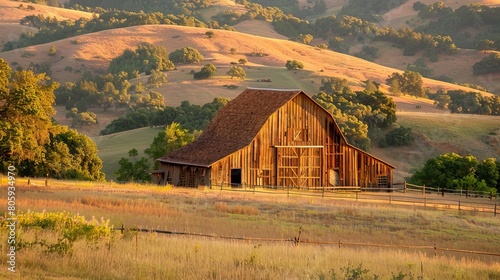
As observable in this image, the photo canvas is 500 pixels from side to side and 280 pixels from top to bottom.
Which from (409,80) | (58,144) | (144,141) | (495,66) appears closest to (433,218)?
(58,144)

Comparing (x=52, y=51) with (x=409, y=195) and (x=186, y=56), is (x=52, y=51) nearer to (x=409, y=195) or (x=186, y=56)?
(x=186, y=56)

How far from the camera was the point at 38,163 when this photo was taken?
5519 centimetres

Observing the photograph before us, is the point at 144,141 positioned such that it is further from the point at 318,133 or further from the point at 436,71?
the point at 436,71

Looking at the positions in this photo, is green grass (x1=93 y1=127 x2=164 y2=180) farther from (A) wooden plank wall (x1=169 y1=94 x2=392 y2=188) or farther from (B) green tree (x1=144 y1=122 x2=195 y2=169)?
(A) wooden plank wall (x1=169 y1=94 x2=392 y2=188)

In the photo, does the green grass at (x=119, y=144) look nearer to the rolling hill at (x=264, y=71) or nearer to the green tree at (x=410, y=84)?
the rolling hill at (x=264, y=71)

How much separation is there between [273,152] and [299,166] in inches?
91.0

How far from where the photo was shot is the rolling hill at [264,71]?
9131cm

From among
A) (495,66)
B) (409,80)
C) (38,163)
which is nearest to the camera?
(38,163)

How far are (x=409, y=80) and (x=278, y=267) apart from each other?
12320 cm

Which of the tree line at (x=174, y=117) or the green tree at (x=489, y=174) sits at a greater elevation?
the tree line at (x=174, y=117)

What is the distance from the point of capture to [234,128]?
59906 mm

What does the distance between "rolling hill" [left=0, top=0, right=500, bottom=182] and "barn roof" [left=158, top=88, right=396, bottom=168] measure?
22.5 m

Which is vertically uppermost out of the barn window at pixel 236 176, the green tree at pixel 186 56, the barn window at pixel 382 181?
the green tree at pixel 186 56

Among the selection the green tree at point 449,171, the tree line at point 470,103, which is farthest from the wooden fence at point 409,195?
the tree line at point 470,103
